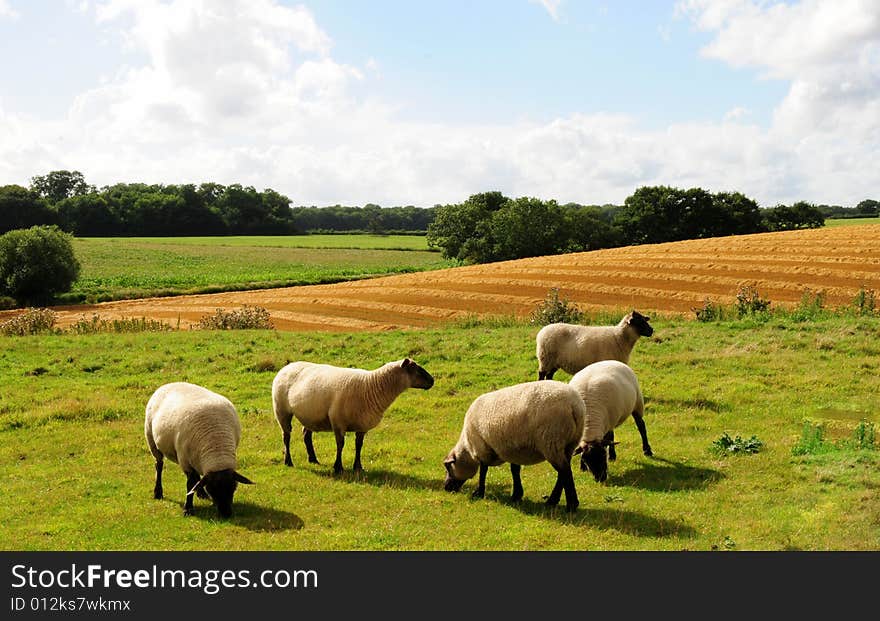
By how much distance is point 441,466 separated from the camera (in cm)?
1412

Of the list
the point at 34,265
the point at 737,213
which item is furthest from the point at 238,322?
the point at 737,213

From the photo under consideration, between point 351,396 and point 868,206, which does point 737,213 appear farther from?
point 351,396

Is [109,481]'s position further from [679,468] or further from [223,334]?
[223,334]

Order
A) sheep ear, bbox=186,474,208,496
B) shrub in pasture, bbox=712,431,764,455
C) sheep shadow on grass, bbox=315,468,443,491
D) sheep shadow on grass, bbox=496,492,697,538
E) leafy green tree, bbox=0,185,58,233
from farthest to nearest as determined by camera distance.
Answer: leafy green tree, bbox=0,185,58,233 → shrub in pasture, bbox=712,431,764,455 → sheep shadow on grass, bbox=315,468,443,491 → sheep ear, bbox=186,474,208,496 → sheep shadow on grass, bbox=496,492,697,538

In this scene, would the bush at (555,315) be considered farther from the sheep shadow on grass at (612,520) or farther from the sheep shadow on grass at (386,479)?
the sheep shadow on grass at (612,520)

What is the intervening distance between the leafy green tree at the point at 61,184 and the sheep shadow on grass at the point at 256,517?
573 feet

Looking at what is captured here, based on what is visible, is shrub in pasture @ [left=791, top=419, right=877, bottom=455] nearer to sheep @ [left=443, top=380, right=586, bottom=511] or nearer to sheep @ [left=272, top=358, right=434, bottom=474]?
sheep @ [left=443, top=380, right=586, bottom=511]

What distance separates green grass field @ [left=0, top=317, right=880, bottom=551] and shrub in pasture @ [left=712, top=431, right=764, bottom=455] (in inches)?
9.6

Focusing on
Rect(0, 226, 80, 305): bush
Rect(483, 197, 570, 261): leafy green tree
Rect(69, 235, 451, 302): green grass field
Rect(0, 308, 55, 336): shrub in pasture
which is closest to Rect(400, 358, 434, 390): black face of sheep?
Rect(0, 308, 55, 336): shrub in pasture

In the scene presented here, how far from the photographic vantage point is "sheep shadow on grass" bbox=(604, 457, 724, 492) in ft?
41.0

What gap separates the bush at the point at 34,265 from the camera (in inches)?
2190

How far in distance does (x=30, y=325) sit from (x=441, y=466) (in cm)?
2646

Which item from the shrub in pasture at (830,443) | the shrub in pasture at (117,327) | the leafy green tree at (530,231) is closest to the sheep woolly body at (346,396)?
the shrub in pasture at (830,443)
